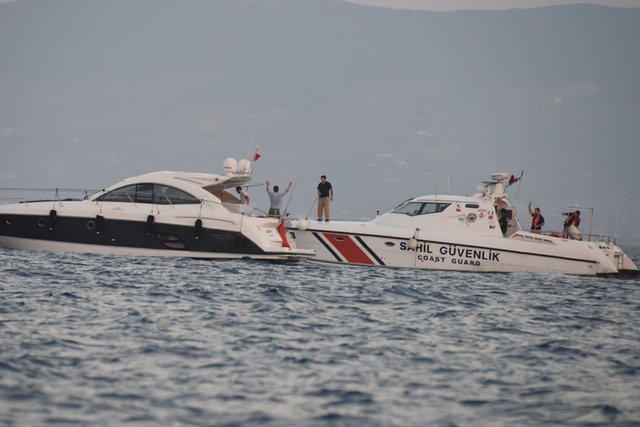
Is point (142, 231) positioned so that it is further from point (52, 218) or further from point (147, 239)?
point (52, 218)

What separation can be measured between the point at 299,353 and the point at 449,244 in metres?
14.8

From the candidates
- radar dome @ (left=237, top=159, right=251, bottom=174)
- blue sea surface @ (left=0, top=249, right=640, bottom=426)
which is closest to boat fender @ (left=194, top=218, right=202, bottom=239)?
radar dome @ (left=237, top=159, right=251, bottom=174)

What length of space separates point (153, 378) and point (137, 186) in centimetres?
1611

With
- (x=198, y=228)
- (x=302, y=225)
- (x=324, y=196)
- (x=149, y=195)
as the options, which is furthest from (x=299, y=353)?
(x=324, y=196)

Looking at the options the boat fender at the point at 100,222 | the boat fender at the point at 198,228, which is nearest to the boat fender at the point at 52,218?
the boat fender at the point at 100,222

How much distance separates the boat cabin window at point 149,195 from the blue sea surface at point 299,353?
475 cm

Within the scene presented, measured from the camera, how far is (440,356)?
1418 cm

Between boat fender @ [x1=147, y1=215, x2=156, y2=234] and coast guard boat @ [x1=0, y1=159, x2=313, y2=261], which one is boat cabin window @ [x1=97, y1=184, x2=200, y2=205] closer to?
coast guard boat @ [x1=0, y1=159, x2=313, y2=261]

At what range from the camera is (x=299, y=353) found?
1387 cm

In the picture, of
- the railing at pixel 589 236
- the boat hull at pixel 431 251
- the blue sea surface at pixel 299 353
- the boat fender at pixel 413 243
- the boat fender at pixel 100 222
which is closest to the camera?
the blue sea surface at pixel 299 353

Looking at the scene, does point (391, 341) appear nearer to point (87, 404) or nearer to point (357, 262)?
point (87, 404)

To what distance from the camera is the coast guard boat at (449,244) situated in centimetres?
2808

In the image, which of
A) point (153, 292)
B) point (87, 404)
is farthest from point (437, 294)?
point (87, 404)

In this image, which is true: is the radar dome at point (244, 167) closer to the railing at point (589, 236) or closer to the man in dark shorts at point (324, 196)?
the man in dark shorts at point (324, 196)
